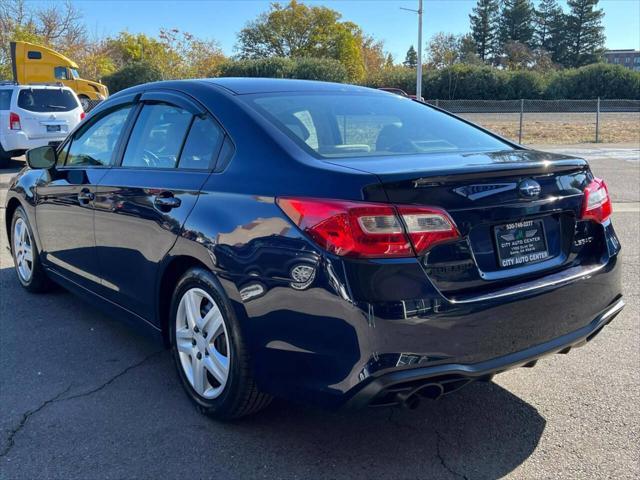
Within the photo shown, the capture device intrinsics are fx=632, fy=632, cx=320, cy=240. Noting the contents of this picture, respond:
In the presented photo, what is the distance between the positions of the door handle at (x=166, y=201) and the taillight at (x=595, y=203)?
1.94 m

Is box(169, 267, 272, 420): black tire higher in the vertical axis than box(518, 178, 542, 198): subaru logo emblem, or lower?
lower

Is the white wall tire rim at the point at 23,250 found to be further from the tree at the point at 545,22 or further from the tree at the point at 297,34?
the tree at the point at 545,22

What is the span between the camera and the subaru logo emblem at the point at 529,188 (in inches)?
105

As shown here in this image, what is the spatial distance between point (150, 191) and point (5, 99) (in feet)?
43.3

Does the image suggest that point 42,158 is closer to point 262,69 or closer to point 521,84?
point 262,69

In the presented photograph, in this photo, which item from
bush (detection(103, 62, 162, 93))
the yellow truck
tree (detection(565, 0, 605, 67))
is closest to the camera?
the yellow truck

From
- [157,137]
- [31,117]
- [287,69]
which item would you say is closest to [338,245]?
[157,137]

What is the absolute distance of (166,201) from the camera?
318cm

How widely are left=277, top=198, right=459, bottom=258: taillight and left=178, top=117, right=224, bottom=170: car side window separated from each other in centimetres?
89

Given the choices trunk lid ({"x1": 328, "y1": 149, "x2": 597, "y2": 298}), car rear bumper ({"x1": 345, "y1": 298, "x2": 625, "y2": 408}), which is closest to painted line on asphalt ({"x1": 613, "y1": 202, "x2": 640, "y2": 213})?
trunk lid ({"x1": 328, "y1": 149, "x2": 597, "y2": 298})

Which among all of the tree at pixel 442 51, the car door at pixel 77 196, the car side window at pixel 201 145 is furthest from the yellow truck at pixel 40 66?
the tree at pixel 442 51

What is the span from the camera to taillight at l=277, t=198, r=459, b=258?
2.37m

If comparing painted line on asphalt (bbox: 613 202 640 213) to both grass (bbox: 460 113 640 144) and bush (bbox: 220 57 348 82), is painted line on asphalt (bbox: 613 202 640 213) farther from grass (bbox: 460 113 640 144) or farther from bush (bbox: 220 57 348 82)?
bush (bbox: 220 57 348 82)

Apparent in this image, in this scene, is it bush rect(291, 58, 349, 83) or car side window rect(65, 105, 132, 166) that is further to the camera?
bush rect(291, 58, 349, 83)
